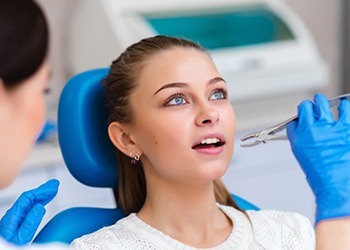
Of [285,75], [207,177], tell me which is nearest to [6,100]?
[207,177]

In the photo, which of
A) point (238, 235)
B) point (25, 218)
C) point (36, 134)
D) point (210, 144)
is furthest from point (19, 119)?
point (238, 235)

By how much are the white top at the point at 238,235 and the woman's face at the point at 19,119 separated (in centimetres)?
47

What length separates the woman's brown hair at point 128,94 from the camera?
4.91 feet

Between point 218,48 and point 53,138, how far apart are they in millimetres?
796

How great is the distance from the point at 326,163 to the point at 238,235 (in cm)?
28

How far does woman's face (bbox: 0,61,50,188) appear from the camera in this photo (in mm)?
933

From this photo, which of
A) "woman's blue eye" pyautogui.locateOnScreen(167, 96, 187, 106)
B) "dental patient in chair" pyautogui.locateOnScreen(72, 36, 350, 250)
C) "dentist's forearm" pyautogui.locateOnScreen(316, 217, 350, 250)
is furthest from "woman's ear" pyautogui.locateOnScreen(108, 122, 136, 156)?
"dentist's forearm" pyautogui.locateOnScreen(316, 217, 350, 250)

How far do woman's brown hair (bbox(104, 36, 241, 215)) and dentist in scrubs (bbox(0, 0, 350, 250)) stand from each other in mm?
207

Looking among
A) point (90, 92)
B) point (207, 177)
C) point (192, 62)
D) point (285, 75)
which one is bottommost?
point (207, 177)

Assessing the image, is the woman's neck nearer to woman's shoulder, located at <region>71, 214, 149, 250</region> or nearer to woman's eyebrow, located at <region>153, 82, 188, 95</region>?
woman's shoulder, located at <region>71, 214, 149, 250</region>

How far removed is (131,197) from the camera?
1.60m

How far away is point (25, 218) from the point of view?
1.36m

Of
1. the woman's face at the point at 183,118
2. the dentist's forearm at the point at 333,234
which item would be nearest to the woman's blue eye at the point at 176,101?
the woman's face at the point at 183,118

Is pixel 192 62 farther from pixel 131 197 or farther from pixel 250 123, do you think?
pixel 250 123
